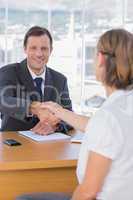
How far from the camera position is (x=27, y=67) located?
288 centimetres

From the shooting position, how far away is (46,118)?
8.25ft

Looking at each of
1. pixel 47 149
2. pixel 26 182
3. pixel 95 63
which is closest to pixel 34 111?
pixel 47 149

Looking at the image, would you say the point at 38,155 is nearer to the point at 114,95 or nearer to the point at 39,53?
the point at 114,95

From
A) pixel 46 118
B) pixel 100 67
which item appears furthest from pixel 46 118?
pixel 100 67

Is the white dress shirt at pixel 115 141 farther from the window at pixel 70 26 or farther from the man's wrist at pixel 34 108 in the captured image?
the window at pixel 70 26

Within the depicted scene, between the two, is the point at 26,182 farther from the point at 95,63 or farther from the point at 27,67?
the point at 27,67

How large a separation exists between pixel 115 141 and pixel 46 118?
3.70 ft

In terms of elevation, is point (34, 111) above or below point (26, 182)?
above

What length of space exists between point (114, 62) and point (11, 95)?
1419mm

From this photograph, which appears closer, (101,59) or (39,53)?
(101,59)

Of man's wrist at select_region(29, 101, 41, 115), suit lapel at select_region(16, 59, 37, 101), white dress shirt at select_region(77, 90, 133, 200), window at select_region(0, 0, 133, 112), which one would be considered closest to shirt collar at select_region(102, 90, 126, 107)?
white dress shirt at select_region(77, 90, 133, 200)

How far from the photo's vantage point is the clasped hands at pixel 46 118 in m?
2.48

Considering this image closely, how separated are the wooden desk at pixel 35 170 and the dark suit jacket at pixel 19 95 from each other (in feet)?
1.81

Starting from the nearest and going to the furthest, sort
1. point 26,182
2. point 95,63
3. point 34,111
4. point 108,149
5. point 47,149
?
point 108,149 → point 95,63 → point 26,182 → point 47,149 → point 34,111
